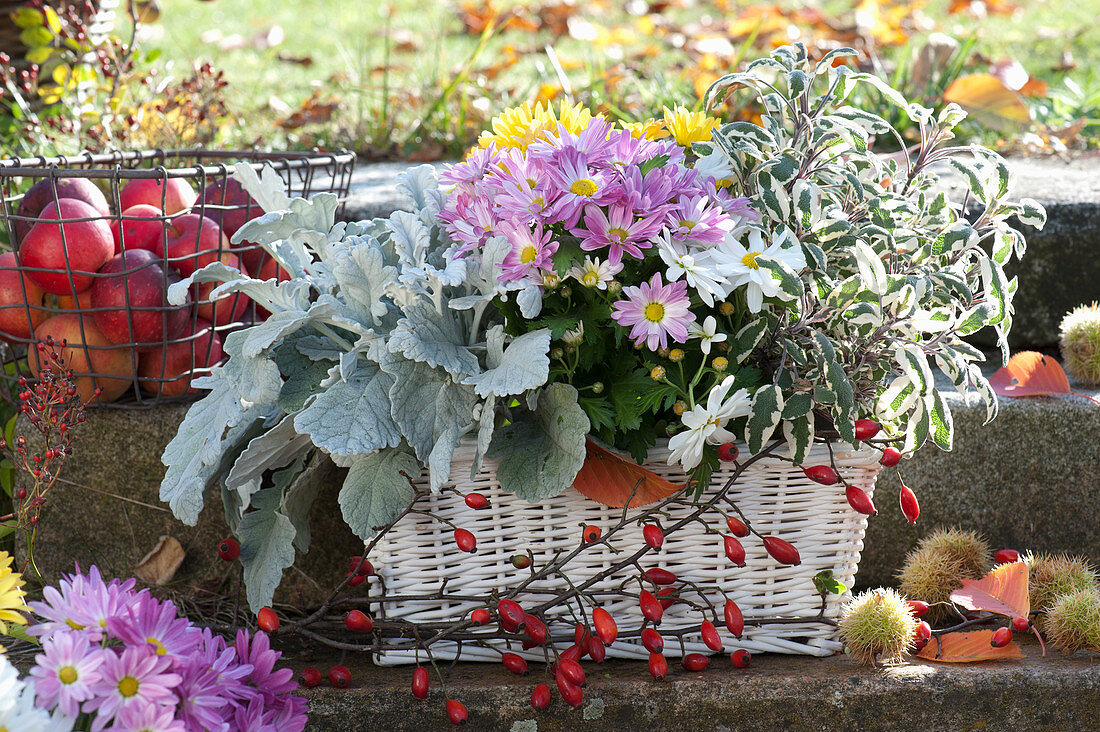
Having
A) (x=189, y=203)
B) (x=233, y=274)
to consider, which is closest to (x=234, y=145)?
(x=189, y=203)

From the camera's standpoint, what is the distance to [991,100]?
2.56 m

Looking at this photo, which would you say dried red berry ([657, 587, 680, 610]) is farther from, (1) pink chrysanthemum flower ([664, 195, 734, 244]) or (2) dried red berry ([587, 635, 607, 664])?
(1) pink chrysanthemum flower ([664, 195, 734, 244])

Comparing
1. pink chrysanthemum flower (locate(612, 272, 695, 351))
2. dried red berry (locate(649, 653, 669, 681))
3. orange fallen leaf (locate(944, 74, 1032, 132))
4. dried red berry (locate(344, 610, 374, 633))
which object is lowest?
dried red berry (locate(344, 610, 374, 633))

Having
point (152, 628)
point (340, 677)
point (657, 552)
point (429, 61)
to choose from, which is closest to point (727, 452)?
point (657, 552)

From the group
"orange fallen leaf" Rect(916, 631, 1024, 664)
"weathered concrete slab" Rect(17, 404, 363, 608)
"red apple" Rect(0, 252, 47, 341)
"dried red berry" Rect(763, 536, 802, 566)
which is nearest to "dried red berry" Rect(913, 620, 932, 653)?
"orange fallen leaf" Rect(916, 631, 1024, 664)

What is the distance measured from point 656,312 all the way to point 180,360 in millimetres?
922

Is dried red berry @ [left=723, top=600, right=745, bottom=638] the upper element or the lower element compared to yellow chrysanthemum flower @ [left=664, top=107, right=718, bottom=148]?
lower

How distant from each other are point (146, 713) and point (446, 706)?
45 centimetres

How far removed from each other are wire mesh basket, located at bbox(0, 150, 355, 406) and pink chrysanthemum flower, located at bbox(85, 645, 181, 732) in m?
0.67

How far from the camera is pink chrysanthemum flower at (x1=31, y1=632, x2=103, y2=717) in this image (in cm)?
98

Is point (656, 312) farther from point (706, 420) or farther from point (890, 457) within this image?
point (890, 457)

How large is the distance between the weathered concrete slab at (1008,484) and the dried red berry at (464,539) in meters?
0.84

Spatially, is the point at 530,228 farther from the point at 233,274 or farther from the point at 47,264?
the point at 47,264

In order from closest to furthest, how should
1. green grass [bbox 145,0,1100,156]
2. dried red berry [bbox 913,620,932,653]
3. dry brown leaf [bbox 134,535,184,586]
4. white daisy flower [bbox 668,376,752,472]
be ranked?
white daisy flower [bbox 668,376,752,472], dried red berry [bbox 913,620,932,653], dry brown leaf [bbox 134,535,184,586], green grass [bbox 145,0,1100,156]
